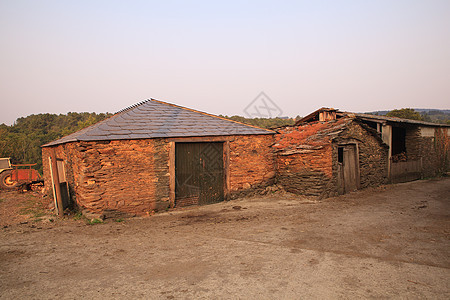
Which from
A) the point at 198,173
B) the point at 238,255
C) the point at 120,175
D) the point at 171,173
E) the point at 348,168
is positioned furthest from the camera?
the point at 348,168

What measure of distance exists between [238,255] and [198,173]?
4.88 m

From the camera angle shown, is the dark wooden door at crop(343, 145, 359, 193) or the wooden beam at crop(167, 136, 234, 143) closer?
the wooden beam at crop(167, 136, 234, 143)

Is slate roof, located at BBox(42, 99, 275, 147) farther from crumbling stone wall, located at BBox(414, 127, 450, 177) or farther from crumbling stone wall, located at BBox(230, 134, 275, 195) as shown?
crumbling stone wall, located at BBox(414, 127, 450, 177)

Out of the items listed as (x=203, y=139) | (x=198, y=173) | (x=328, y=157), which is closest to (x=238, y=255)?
(x=198, y=173)

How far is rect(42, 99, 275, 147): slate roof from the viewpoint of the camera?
7981 mm

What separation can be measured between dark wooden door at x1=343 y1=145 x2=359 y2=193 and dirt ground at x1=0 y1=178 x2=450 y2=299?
7.05 feet

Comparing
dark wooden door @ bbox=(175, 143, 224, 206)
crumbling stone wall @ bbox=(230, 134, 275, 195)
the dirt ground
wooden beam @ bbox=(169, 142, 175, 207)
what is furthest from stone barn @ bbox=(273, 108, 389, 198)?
wooden beam @ bbox=(169, 142, 175, 207)

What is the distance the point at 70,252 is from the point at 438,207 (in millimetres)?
10351

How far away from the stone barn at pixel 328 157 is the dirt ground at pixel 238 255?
1.58m

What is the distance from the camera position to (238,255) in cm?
467

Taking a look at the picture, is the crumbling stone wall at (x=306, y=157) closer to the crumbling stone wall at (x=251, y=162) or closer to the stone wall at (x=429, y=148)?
the crumbling stone wall at (x=251, y=162)

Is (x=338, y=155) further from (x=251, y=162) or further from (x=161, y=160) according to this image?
(x=161, y=160)

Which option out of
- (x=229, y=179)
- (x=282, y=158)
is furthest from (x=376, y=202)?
(x=229, y=179)

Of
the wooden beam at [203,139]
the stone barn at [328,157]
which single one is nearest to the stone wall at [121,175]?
the wooden beam at [203,139]
